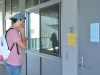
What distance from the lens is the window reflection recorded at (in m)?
4.63

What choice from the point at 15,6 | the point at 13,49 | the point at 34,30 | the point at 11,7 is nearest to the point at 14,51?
the point at 13,49

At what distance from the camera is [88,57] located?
256cm

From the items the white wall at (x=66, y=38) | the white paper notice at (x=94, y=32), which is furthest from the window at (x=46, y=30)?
the white paper notice at (x=94, y=32)

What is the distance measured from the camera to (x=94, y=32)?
2.44 meters

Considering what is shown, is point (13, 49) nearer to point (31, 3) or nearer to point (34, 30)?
point (34, 30)

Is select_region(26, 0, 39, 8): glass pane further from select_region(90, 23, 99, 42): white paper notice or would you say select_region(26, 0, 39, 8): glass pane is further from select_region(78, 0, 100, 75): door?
select_region(90, 23, 99, 42): white paper notice

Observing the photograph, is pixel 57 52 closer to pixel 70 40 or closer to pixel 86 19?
pixel 70 40

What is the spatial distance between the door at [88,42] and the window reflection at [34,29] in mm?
2095

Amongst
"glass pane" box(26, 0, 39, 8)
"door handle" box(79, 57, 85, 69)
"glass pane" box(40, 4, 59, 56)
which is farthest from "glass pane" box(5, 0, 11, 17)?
"door handle" box(79, 57, 85, 69)

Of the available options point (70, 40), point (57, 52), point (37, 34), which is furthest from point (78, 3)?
point (37, 34)

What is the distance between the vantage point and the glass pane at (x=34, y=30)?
4.63 m

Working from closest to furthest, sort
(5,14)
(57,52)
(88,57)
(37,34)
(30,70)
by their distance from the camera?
(88,57) < (57,52) < (37,34) < (30,70) < (5,14)

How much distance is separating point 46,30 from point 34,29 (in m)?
0.87

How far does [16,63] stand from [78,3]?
54.3 inches
